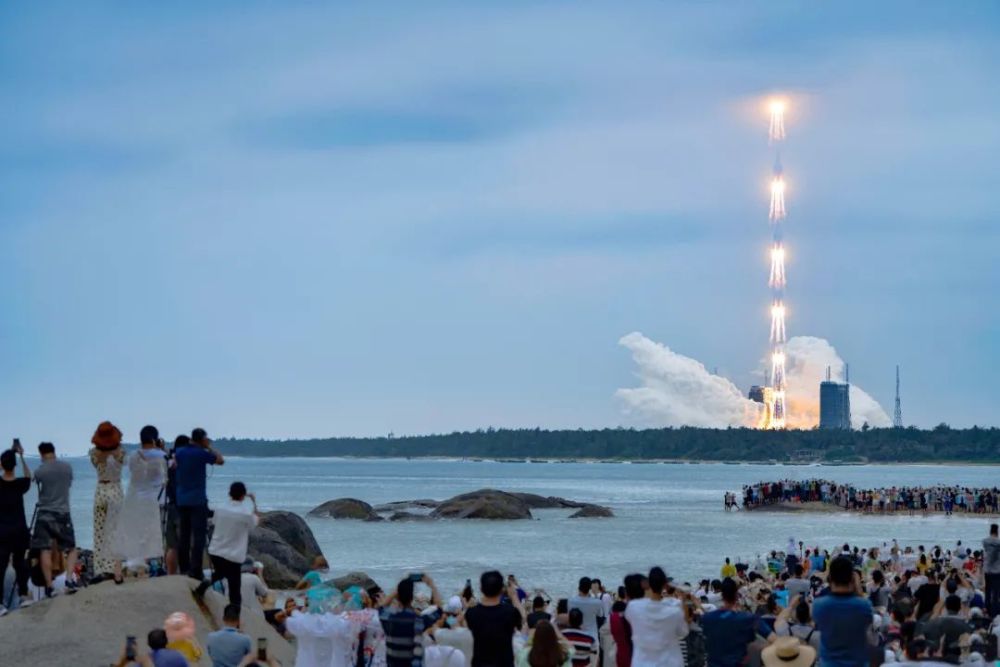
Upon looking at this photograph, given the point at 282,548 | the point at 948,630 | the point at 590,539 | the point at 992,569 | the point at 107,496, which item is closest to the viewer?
the point at 948,630

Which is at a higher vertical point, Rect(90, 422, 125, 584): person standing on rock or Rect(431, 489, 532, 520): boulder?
Rect(90, 422, 125, 584): person standing on rock

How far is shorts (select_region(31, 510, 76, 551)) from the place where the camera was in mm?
17281

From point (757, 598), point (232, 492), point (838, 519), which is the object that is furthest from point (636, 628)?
point (838, 519)

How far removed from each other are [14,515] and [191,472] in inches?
81.6

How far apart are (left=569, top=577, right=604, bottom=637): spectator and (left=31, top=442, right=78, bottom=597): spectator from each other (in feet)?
A: 19.6

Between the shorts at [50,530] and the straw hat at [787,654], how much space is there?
9.26 m

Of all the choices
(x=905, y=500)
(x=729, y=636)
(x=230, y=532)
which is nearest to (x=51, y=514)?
(x=230, y=532)

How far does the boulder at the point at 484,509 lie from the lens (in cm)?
9675

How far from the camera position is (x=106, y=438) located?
16.5 meters

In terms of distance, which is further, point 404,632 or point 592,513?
point 592,513

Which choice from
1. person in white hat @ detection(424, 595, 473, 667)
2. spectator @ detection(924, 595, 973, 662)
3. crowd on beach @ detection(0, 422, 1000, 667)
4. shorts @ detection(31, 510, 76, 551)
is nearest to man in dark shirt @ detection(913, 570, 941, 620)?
crowd on beach @ detection(0, 422, 1000, 667)

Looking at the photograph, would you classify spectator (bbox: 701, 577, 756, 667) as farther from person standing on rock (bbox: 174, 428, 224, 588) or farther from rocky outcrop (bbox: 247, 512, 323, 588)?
rocky outcrop (bbox: 247, 512, 323, 588)

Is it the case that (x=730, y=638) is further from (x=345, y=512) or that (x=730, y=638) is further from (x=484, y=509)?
(x=484, y=509)

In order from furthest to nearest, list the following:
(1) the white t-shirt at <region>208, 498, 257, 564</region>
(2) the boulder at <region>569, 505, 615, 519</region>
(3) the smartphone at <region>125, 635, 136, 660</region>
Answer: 1. (2) the boulder at <region>569, 505, 615, 519</region>
2. (1) the white t-shirt at <region>208, 498, 257, 564</region>
3. (3) the smartphone at <region>125, 635, 136, 660</region>
